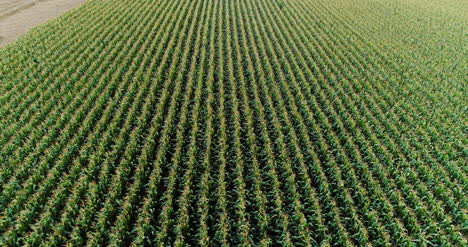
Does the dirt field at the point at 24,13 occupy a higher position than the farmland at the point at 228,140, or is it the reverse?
the dirt field at the point at 24,13

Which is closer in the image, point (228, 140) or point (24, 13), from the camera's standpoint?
point (228, 140)

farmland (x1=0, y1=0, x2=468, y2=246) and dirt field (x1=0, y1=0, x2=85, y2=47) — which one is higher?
dirt field (x1=0, y1=0, x2=85, y2=47)

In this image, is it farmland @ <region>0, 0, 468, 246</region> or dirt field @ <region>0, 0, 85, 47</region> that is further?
dirt field @ <region>0, 0, 85, 47</region>

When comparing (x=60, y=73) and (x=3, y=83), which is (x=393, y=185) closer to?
(x=60, y=73)

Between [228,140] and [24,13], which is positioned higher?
[24,13]

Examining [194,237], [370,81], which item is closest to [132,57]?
[194,237]
